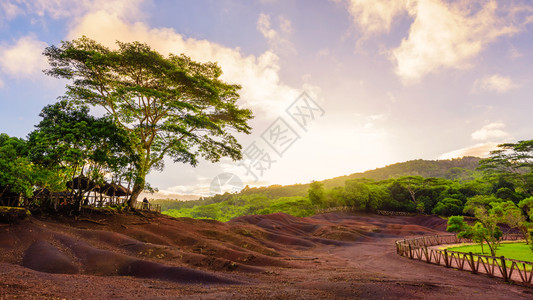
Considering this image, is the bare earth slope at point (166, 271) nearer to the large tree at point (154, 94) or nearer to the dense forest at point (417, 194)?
the large tree at point (154, 94)

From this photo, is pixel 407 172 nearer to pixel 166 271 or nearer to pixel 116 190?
pixel 116 190

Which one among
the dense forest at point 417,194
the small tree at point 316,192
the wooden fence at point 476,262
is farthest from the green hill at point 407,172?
the wooden fence at point 476,262

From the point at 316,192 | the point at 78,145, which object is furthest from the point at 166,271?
the point at 316,192

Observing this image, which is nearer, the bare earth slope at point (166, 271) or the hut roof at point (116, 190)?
the bare earth slope at point (166, 271)

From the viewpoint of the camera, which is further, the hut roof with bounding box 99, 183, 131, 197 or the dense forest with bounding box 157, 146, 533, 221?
the dense forest with bounding box 157, 146, 533, 221

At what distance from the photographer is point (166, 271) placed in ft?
41.7

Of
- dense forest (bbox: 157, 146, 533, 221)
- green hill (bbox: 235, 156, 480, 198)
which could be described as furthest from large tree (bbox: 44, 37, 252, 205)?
green hill (bbox: 235, 156, 480, 198)

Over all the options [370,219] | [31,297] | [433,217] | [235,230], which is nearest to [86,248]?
[31,297]

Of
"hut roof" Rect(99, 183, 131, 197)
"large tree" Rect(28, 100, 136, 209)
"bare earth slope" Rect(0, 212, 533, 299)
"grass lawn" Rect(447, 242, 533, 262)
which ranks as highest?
"large tree" Rect(28, 100, 136, 209)

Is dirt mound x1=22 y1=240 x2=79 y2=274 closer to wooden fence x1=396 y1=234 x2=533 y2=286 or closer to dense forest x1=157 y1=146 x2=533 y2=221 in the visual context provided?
wooden fence x1=396 y1=234 x2=533 y2=286

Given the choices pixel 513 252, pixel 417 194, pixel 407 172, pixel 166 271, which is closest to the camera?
pixel 166 271

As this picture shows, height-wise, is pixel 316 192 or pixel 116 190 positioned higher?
pixel 316 192

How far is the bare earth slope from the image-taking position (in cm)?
946

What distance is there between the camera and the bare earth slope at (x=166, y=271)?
9461 mm
